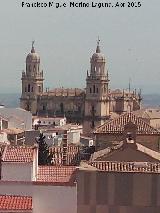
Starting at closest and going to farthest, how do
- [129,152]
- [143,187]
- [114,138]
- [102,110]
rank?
[143,187] → [129,152] → [114,138] → [102,110]

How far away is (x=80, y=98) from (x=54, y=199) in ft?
262

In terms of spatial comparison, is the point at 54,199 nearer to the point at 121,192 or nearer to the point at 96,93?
the point at 121,192

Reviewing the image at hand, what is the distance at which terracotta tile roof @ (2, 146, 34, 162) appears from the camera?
15.0 m

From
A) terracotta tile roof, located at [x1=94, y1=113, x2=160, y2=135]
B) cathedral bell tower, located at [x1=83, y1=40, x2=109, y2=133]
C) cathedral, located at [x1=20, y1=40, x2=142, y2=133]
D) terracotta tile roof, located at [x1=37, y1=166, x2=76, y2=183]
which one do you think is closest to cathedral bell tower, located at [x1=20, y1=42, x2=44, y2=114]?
cathedral, located at [x1=20, y1=40, x2=142, y2=133]

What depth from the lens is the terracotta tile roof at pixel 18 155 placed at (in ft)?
49.3

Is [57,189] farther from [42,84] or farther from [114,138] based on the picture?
[42,84]

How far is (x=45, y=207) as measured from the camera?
48.5 feet

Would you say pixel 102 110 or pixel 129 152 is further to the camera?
pixel 102 110

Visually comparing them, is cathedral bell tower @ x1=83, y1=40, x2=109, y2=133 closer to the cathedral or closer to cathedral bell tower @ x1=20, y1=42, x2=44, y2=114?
the cathedral

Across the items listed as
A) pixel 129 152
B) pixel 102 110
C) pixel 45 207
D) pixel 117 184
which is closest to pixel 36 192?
pixel 45 207

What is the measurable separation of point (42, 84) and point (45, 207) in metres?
83.6

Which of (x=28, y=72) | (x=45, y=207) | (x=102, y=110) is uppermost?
(x=28, y=72)

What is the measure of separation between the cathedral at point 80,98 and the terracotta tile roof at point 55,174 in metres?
73.6

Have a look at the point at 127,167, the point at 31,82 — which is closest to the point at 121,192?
the point at 127,167
